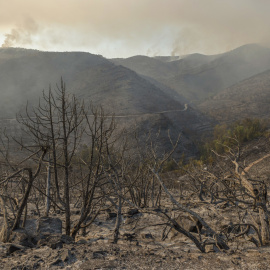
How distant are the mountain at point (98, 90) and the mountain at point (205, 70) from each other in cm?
4492

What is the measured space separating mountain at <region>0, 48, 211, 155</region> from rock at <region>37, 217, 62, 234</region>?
27.0 m

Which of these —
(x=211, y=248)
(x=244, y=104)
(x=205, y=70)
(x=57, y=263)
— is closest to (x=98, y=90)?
(x=244, y=104)

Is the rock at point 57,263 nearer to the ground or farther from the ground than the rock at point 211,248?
farther from the ground

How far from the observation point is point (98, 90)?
56688 millimetres

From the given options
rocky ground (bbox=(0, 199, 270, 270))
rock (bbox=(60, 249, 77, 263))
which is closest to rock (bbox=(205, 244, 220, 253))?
rocky ground (bbox=(0, 199, 270, 270))

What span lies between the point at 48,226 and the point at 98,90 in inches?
2097

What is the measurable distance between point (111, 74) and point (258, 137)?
47.4 m

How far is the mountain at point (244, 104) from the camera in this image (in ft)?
155

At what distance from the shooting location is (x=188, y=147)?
1300 inches

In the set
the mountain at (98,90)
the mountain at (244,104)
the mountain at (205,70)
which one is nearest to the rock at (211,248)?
the mountain at (98,90)

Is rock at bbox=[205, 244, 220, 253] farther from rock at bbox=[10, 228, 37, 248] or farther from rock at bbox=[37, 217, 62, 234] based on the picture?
rock at bbox=[37, 217, 62, 234]

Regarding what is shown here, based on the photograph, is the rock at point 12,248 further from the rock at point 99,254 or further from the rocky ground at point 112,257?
the rock at point 99,254

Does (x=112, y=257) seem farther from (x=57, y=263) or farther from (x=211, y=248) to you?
(x=211, y=248)

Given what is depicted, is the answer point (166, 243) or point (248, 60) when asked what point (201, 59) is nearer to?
point (248, 60)
